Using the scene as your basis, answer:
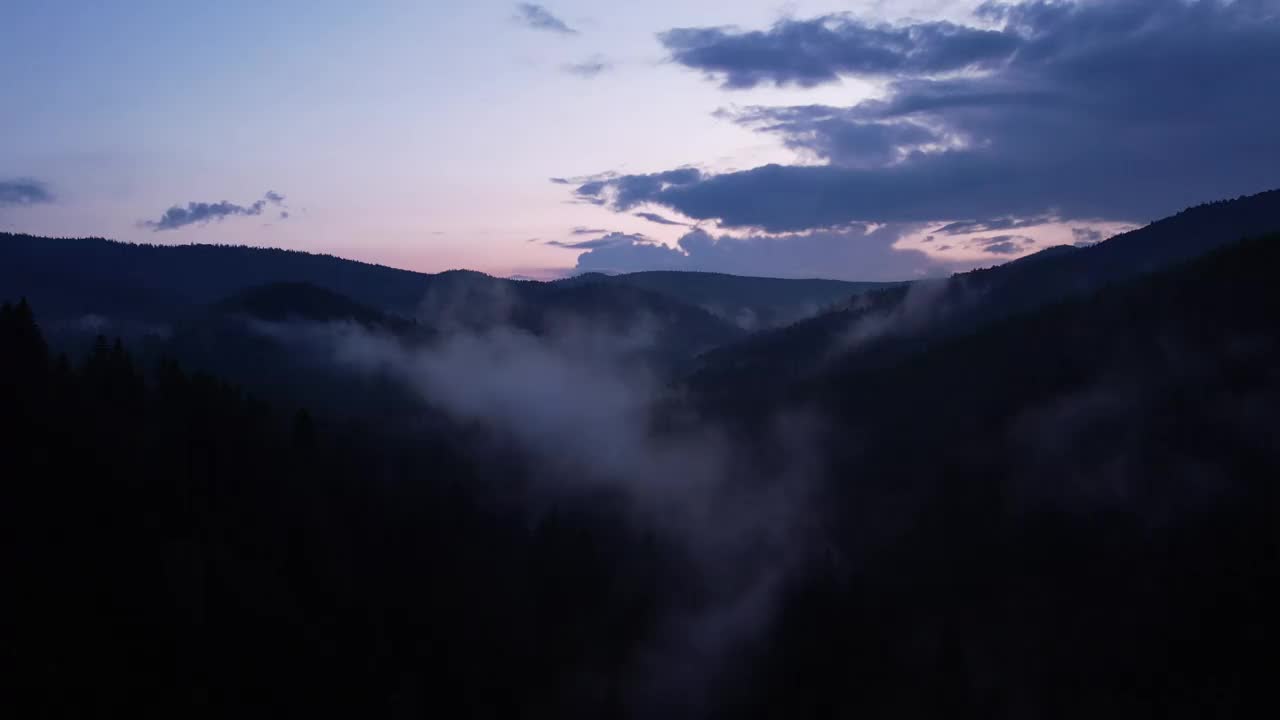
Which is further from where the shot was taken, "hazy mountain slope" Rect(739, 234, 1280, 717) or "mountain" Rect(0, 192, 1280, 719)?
"hazy mountain slope" Rect(739, 234, 1280, 717)

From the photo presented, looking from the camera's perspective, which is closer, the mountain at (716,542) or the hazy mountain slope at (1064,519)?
the mountain at (716,542)

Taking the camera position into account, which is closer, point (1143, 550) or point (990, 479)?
point (1143, 550)

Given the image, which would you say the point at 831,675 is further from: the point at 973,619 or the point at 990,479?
the point at 990,479

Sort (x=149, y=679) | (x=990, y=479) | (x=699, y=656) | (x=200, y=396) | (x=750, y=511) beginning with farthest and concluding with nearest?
(x=750, y=511) < (x=990, y=479) < (x=699, y=656) < (x=200, y=396) < (x=149, y=679)

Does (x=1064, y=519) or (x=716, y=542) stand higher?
(x=1064, y=519)

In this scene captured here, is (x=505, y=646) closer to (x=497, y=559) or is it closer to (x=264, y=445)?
(x=497, y=559)

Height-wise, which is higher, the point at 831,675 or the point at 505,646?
the point at 505,646

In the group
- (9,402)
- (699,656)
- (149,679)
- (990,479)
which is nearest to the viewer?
(149,679)

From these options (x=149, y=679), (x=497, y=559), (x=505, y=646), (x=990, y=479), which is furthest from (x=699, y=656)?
(x=149, y=679)

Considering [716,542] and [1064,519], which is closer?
[1064,519]

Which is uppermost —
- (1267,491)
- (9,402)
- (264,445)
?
(9,402)
